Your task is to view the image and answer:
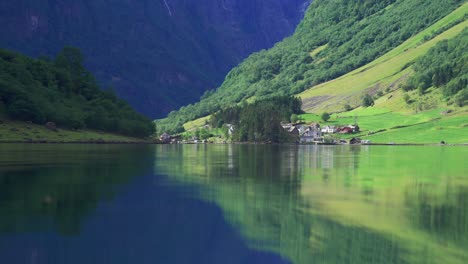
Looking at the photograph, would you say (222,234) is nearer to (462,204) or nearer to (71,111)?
(462,204)

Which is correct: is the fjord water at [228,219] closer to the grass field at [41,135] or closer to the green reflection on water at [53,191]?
the green reflection on water at [53,191]

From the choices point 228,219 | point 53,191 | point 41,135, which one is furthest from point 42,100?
point 228,219

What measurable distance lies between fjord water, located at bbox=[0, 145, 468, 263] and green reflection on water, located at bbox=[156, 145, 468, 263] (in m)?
0.08

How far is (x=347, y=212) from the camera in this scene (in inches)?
1759

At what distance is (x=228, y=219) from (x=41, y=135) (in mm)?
125970

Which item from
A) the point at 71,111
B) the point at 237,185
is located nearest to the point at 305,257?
the point at 237,185

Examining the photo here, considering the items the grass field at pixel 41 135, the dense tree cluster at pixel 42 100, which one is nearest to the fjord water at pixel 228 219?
the grass field at pixel 41 135

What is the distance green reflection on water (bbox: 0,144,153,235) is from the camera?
39500 mm

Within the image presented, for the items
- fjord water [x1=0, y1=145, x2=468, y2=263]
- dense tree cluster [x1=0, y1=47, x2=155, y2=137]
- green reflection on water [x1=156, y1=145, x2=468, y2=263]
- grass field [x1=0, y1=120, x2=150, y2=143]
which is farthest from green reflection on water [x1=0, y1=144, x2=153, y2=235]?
dense tree cluster [x1=0, y1=47, x2=155, y2=137]

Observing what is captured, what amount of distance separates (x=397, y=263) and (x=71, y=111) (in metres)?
158

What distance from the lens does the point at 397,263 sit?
31.5m

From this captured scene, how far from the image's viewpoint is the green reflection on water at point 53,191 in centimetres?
3950

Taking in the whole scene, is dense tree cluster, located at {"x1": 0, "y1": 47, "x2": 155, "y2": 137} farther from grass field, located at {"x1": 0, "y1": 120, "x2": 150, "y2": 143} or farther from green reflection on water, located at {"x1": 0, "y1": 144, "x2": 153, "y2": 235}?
green reflection on water, located at {"x1": 0, "y1": 144, "x2": 153, "y2": 235}

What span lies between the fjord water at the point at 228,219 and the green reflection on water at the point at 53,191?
98mm
